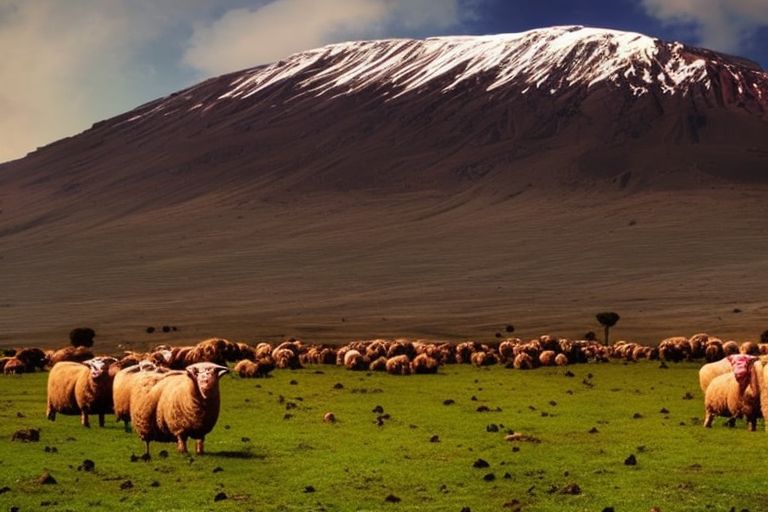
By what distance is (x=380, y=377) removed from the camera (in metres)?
34.1

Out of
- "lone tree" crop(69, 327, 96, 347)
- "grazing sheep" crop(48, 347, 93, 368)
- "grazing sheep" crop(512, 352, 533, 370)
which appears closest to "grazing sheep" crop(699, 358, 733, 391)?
"grazing sheep" crop(512, 352, 533, 370)

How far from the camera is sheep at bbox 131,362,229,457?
1766 cm

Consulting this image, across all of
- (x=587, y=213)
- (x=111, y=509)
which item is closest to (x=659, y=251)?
(x=587, y=213)

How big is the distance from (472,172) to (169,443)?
489ft

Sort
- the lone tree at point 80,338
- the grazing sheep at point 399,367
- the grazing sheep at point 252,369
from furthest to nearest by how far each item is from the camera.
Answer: the lone tree at point 80,338, the grazing sheep at point 399,367, the grazing sheep at point 252,369

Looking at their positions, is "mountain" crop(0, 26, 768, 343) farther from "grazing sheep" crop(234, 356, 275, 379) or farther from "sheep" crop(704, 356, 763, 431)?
"sheep" crop(704, 356, 763, 431)

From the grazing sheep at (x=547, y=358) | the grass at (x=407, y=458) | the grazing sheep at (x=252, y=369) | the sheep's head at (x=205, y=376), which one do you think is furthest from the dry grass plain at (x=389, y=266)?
the sheep's head at (x=205, y=376)

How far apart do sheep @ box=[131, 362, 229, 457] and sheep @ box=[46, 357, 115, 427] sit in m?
2.89

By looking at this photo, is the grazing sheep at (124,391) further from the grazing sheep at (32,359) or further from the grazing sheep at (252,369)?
the grazing sheep at (32,359)

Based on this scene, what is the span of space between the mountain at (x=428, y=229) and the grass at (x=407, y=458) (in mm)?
41434

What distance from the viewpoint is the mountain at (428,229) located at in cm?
8519

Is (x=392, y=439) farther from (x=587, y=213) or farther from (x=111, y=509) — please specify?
(x=587, y=213)

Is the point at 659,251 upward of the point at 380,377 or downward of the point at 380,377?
upward

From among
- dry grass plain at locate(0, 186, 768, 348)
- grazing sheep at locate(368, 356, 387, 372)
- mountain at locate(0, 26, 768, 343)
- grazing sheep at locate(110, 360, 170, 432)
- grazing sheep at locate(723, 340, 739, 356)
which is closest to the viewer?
grazing sheep at locate(110, 360, 170, 432)
